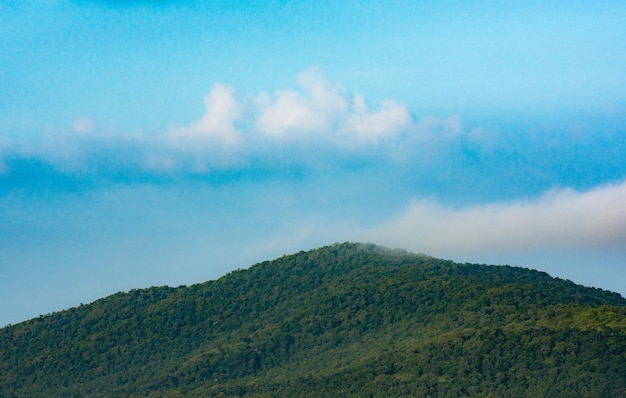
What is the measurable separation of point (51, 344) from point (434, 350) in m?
59.4

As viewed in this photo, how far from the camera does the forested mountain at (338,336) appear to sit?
124 meters

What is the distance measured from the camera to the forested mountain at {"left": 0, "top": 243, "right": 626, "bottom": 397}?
405 feet

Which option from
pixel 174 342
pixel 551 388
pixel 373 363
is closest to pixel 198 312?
pixel 174 342

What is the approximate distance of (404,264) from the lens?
169000 millimetres

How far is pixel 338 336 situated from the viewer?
494ft

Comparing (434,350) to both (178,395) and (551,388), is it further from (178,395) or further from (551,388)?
(178,395)

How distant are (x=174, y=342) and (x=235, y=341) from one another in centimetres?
994

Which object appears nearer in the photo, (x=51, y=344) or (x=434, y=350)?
(x=434, y=350)

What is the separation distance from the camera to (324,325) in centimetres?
15300

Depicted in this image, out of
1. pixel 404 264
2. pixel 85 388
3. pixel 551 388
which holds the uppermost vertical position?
pixel 404 264

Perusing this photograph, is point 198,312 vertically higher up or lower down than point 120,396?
higher up

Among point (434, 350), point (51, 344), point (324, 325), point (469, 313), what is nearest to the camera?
point (434, 350)

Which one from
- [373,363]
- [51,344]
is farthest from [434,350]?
[51,344]

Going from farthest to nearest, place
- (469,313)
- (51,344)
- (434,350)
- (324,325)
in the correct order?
(51,344)
(324,325)
(469,313)
(434,350)
